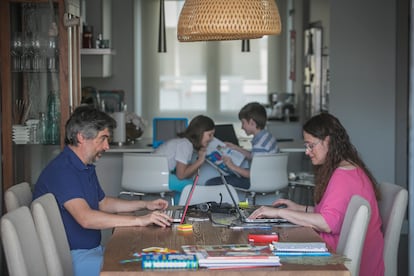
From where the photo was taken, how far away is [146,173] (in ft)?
21.9

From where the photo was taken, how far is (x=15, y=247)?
310cm

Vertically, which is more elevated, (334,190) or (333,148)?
(333,148)

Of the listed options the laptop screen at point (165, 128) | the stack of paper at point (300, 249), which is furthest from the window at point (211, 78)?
the stack of paper at point (300, 249)

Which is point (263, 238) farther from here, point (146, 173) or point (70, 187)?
point (146, 173)

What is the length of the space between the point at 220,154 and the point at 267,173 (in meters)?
0.44

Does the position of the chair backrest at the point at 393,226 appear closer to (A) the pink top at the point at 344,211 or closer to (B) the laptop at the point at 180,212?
(A) the pink top at the point at 344,211

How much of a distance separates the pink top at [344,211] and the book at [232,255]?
27.7 inches

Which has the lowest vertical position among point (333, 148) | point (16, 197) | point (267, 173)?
point (267, 173)

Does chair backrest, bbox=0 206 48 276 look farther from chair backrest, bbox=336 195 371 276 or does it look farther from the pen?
chair backrest, bbox=336 195 371 276

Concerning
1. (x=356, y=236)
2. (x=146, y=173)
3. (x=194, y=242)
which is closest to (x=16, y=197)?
(x=194, y=242)

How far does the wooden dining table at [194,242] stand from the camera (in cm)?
298

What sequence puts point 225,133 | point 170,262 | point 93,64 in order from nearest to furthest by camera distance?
point 170,262 < point 225,133 < point 93,64

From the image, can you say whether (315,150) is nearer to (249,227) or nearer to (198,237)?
(249,227)

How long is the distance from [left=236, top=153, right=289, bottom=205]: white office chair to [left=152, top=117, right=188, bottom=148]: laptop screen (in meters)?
1.15
